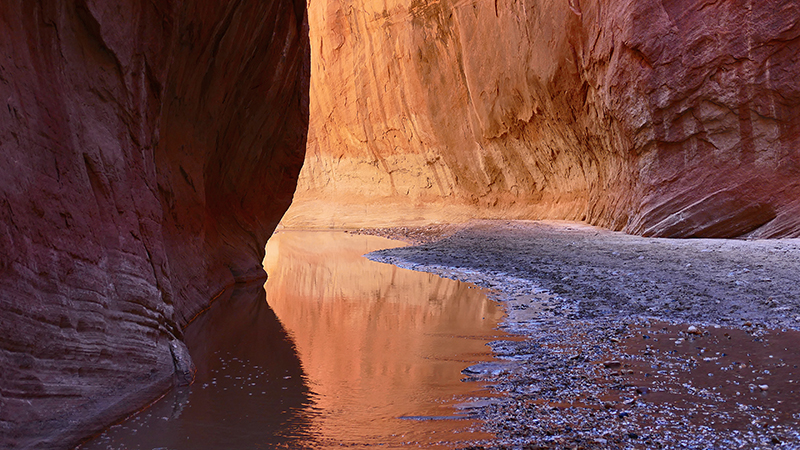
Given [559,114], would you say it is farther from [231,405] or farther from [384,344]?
[231,405]

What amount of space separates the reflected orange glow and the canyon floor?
1.09 ft

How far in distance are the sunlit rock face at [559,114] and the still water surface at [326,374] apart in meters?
8.10

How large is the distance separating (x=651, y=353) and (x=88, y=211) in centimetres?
432

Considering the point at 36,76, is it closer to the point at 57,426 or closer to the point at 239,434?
the point at 57,426

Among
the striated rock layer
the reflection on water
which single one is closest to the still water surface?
the reflection on water

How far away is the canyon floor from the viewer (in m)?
3.12

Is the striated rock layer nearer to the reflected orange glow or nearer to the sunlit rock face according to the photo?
the reflected orange glow

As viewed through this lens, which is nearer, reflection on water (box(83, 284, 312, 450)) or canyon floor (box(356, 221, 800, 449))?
canyon floor (box(356, 221, 800, 449))

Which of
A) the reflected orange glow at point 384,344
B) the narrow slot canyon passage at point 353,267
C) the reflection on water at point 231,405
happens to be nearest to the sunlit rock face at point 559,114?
the narrow slot canyon passage at point 353,267

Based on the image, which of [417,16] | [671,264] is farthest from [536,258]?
[417,16]

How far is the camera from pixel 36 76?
137 inches

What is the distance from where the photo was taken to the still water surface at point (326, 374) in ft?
11.1

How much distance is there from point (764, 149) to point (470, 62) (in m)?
16.0

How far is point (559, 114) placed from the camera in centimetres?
2145
